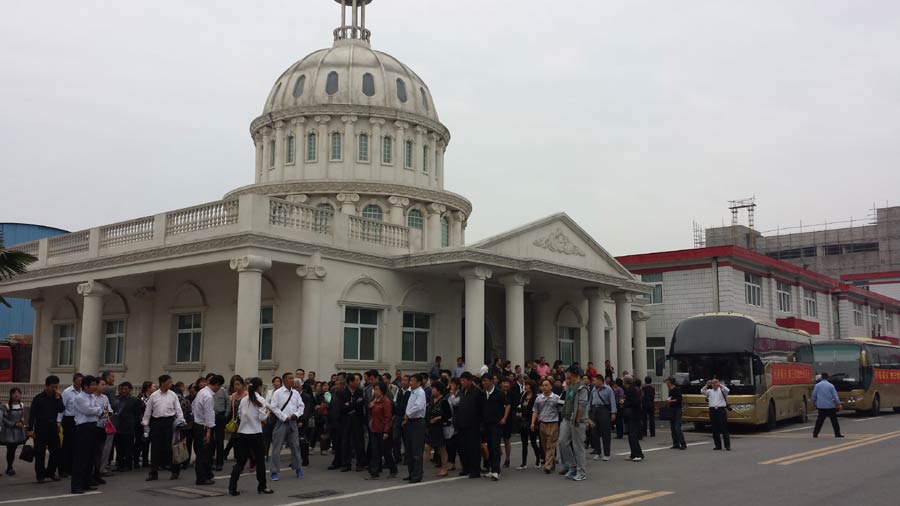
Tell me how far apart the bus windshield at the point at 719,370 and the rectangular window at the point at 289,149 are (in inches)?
892

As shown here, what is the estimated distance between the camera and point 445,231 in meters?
39.6

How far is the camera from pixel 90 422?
1233 centimetres

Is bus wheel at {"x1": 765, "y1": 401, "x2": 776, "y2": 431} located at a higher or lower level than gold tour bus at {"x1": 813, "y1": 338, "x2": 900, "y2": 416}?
lower

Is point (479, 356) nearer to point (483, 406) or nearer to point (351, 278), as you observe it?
point (351, 278)

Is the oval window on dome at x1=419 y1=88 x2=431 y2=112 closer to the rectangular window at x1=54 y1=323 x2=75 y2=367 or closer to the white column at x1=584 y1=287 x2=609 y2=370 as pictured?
the white column at x1=584 y1=287 x2=609 y2=370

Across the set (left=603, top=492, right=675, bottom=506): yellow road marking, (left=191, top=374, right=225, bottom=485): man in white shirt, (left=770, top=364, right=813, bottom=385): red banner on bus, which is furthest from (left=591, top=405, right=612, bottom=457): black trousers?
(left=770, top=364, right=813, bottom=385): red banner on bus

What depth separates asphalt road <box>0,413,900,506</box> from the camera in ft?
35.4

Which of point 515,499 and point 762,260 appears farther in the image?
point 762,260

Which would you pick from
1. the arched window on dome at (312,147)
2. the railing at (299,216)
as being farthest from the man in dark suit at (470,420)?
the arched window on dome at (312,147)

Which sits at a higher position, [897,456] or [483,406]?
[483,406]

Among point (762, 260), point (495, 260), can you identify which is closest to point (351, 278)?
point (495, 260)

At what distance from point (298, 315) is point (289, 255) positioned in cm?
206

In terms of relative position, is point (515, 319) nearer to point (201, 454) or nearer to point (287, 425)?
point (287, 425)

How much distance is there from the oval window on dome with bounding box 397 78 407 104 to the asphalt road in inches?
1038
